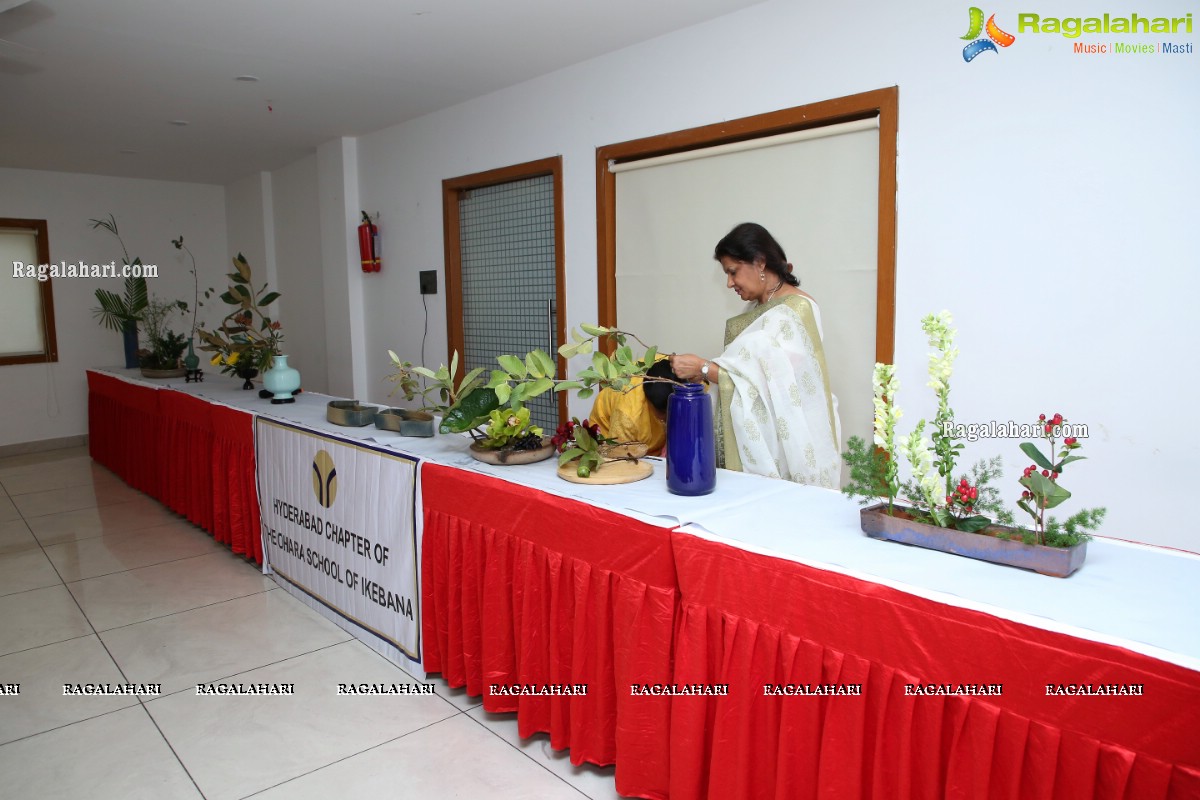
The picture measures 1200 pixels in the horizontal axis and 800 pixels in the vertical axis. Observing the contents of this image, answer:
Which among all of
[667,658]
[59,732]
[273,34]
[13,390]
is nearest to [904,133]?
[667,658]

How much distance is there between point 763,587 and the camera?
1.51m

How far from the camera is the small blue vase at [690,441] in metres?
1.88

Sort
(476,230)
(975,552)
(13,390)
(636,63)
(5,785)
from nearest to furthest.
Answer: (975,552), (5,785), (636,63), (476,230), (13,390)

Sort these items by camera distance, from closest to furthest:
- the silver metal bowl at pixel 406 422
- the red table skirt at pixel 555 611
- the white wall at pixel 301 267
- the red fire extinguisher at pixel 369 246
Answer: the red table skirt at pixel 555 611 → the silver metal bowl at pixel 406 422 → the red fire extinguisher at pixel 369 246 → the white wall at pixel 301 267

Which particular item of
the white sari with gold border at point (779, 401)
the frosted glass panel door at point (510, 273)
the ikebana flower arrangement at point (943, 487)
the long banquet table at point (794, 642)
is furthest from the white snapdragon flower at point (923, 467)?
the frosted glass panel door at point (510, 273)

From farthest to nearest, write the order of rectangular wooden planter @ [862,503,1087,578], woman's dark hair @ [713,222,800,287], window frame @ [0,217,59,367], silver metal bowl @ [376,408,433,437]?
window frame @ [0,217,59,367]
silver metal bowl @ [376,408,433,437]
woman's dark hair @ [713,222,800,287]
rectangular wooden planter @ [862,503,1087,578]

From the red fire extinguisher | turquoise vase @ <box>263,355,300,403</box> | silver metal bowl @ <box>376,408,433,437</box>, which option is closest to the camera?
silver metal bowl @ <box>376,408,433,437</box>

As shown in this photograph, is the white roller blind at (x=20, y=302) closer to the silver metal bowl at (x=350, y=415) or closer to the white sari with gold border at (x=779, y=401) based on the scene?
the silver metal bowl at (x=350, y=415)

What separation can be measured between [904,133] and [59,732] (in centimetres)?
358

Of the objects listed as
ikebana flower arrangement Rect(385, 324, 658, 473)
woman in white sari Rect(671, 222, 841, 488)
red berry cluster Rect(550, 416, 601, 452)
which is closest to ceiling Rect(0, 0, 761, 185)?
woman in white sari Rect(671, 222, 841, 488)

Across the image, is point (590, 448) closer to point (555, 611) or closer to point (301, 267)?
point (555, 611)

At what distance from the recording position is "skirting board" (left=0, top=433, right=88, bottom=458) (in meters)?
Answer: 7.11

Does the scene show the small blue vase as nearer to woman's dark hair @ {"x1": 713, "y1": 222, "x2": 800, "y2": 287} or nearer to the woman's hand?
the woman's hand

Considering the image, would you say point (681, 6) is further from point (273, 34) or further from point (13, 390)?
point (13, 390)
